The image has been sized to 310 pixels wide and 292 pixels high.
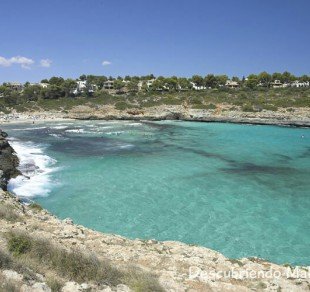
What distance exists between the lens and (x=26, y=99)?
368ft

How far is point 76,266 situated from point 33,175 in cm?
2149

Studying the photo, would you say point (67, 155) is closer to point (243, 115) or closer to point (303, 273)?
point (303, 273)

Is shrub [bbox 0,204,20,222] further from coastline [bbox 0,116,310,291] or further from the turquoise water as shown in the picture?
the turquoise water

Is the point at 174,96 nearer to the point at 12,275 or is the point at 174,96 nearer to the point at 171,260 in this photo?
the point at 171,260

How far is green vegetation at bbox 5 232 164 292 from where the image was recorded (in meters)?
8.37

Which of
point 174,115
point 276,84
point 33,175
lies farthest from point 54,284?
point 276,84

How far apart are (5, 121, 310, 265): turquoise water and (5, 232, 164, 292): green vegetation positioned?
27.0ft

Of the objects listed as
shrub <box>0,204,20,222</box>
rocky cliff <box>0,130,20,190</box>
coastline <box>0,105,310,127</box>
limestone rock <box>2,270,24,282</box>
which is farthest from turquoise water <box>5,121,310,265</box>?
coastline <box>0,105,310,127</box>

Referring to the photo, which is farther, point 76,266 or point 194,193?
point 194,193

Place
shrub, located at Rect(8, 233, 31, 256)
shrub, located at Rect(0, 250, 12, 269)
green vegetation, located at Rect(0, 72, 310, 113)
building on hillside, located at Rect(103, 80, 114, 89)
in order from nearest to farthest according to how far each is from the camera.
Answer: shrub, located at Rect(0, 250, 12, 269) → shrub, located at Rect(8, 233, 31, 256) → green vegetation, located at Rect(0, 72, 310, 113) → building on hillside, located at Rect(103, 80, 114, 89)

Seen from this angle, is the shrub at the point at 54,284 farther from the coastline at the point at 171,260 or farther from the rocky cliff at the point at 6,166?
the rocky cliff at the point at 6,166

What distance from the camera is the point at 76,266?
341 inches

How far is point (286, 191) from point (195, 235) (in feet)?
34.2

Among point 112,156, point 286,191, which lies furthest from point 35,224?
point 112,156
